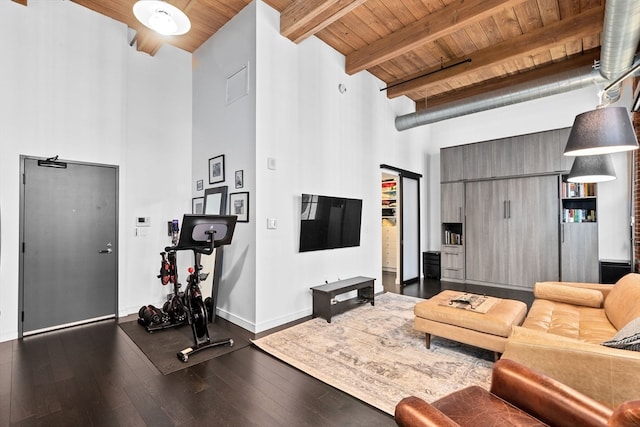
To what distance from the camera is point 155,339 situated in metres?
3.38

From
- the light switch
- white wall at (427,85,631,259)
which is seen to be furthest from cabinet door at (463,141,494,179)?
the light switch

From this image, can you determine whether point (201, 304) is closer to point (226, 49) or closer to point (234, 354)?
point (234, 354)

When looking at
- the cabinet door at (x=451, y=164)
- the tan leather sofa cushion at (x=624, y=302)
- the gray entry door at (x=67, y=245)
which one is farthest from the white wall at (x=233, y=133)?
the cabinet door at (x=451, y=164)

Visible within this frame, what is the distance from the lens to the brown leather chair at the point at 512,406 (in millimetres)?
1241

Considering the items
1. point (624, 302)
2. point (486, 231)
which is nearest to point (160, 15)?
point (624, 302)

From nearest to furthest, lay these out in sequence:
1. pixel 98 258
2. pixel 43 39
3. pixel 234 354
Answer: pixel 234 354, pixel 43 39, pixel 98 258

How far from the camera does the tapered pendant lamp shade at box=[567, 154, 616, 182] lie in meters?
3.05

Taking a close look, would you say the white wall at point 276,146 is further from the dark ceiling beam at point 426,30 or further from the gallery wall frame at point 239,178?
the dark ceiling beam at point 426,30

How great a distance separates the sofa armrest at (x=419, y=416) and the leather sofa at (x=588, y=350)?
36.3 inches

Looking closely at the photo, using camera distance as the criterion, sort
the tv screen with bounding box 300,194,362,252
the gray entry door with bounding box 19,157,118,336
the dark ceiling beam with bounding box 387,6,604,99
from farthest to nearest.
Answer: the tv screen with bounding box 300,194,362,252, the dark ceiling beam with bounding box 387,6,604,99, the gray entry door with bounding box 19,157,118,336

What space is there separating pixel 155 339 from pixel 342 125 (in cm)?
394

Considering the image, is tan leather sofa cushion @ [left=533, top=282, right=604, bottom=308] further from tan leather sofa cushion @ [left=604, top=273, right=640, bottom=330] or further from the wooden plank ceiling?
the wooden plank ceiling

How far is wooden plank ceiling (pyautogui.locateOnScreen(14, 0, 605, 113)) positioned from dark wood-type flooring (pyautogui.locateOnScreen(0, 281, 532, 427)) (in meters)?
3.87

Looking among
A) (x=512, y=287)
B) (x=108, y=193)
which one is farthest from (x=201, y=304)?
(x=512, y=287)
